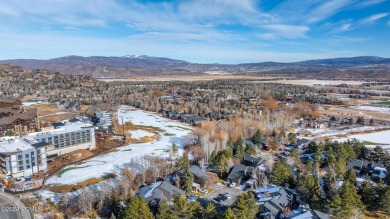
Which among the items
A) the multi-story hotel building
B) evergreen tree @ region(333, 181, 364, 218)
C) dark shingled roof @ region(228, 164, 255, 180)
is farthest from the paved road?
evergreen tree @ region(333, 181, 364, 218)

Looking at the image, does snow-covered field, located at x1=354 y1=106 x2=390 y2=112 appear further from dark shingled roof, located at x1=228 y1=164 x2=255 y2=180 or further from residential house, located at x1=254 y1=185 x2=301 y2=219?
residential house, located at x1=254 y1=185 x2=301 y2=219

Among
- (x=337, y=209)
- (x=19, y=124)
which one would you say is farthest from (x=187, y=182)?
(x=19, y=124)

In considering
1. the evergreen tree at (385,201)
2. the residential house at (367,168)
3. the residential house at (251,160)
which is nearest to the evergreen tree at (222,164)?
the residential house at (251,160)

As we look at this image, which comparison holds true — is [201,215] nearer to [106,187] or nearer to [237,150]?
[106,187]

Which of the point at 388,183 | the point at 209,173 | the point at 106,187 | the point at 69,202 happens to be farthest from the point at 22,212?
the point at 388,183

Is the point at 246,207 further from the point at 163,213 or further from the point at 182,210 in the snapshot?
the point at 163,213

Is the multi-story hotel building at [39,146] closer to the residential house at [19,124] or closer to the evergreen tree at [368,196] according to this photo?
the residential house at [19,124]
